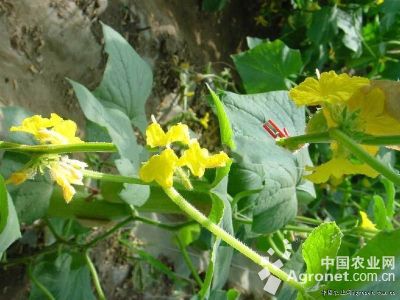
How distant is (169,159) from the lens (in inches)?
23.4

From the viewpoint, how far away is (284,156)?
0.94 meters

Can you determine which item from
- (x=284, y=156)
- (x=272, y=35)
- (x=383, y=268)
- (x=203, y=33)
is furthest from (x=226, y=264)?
(x=272, y=35)

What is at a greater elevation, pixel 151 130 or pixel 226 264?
pixel 151 130

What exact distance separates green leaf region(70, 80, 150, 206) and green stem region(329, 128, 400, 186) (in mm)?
273

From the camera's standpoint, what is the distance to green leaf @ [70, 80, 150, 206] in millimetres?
748

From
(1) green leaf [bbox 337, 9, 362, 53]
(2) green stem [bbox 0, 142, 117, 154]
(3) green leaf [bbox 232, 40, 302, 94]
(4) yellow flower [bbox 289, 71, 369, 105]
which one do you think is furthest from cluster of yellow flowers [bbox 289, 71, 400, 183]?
(1) green leaf [bbox 337, 9, 362, 53]

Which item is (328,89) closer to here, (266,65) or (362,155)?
(362,155)

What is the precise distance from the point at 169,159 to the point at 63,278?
582mm

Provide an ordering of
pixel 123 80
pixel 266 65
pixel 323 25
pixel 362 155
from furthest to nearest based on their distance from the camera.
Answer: pixel 323 25 < pixel 266 65 < pixel 123 80 < pixel 362 155

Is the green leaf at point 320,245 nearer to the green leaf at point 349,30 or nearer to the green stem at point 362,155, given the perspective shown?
the green stem at point 362,155

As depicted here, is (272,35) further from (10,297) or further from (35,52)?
(10,297)

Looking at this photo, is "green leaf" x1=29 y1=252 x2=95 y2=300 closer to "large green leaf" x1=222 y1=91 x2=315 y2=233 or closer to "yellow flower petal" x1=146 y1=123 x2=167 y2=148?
"large green leaf" x1=222 y1=91 x2=315 y2=233

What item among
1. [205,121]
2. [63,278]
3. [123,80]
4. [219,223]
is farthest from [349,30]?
[219,223]

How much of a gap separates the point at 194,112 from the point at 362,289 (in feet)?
3.59
